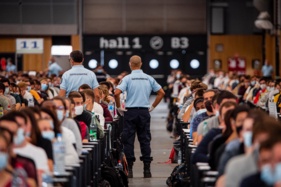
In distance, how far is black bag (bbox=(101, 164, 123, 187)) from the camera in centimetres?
1802

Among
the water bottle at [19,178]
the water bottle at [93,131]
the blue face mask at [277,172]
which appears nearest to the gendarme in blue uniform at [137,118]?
the water bottle at [93,131]

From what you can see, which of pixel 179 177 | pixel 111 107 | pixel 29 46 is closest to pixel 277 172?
pixel 179 177

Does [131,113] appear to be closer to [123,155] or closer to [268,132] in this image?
[123,155]

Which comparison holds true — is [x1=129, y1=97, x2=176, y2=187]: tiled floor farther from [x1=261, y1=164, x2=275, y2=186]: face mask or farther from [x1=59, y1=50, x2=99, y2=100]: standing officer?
[x1=261, y1=164, x2=275, y2=186]: face mask

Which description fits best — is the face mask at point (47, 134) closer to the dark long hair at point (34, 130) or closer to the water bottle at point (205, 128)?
the dark long hair at point (34, 130)

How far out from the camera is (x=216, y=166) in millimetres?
12992

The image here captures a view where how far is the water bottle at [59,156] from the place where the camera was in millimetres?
13000

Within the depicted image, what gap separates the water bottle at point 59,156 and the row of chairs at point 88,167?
87 millimetres

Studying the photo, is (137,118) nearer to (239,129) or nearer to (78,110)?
(78,110)

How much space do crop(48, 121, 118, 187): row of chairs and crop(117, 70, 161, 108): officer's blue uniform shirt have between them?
69 cm

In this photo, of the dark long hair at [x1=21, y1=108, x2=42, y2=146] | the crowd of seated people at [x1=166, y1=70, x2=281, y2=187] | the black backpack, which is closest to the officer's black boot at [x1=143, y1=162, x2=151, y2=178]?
the crowd of seated people at [x1=166, y1=70, x2=281, y2=187]

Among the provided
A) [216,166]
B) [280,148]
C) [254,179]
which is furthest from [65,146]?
[280,148]

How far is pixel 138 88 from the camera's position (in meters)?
21.9

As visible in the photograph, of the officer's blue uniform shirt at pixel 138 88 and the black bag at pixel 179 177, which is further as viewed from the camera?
the officer's blue uniform shirt at pixel 138 88
